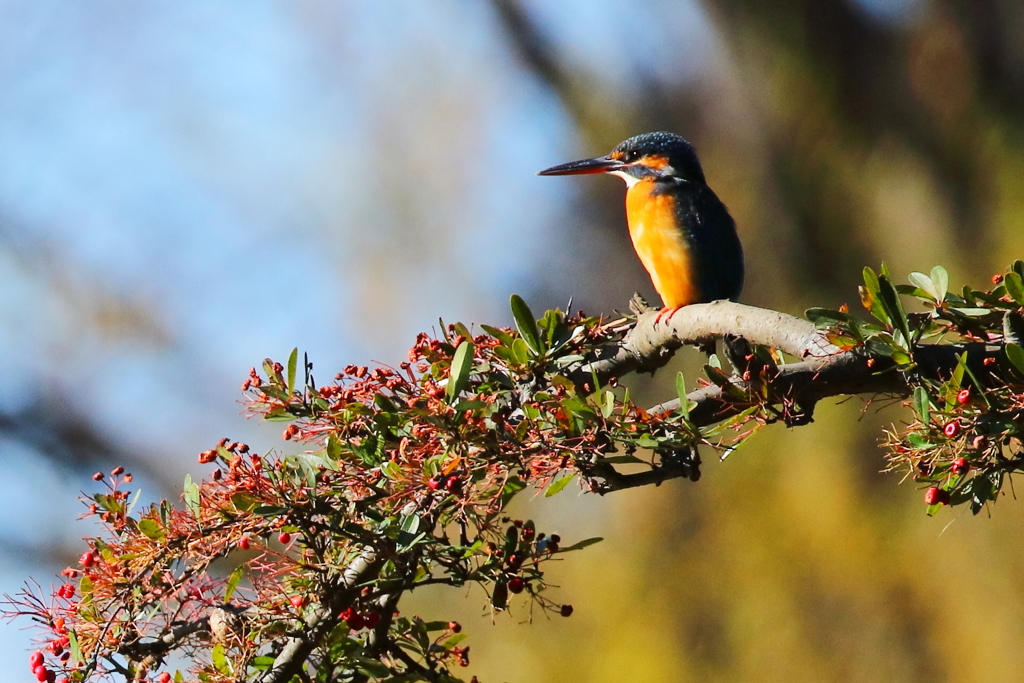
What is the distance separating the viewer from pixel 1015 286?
0.77 m

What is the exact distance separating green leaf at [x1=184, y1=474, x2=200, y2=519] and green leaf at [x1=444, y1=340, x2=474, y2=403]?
0.24 metres

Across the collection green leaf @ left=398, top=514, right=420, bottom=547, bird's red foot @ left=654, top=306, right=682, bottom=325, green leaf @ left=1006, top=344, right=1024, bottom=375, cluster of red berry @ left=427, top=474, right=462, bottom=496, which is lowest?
green leaf @ left=1006, top=344, right=1024, bottom=375

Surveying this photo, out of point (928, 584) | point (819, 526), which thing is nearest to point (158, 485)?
point (819, 526)

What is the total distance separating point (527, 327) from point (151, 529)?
0.40 m

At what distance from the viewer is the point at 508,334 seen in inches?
37.6

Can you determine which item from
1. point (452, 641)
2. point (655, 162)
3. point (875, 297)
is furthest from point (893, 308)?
point (655, 162)

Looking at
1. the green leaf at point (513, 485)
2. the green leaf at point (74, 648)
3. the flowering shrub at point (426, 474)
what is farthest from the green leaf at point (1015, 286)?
the green leaf at point (74, 648)

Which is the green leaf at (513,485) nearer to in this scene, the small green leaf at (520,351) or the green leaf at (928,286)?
the small green leaf at (520,351)

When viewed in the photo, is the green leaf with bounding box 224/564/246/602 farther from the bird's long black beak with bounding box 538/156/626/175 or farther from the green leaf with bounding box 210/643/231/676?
the bird's long black beak with bounding box 538/156/626/175

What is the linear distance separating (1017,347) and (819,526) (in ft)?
9.62

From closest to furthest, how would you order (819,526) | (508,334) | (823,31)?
(508,334), (819,526), (823,31)

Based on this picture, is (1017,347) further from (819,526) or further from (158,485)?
(158,485)

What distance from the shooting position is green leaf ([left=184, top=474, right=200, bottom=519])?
0.82 metres

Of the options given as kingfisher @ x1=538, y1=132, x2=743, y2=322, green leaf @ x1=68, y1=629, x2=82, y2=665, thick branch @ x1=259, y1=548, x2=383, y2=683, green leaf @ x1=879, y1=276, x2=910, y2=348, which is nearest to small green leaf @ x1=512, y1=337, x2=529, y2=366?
thick branch @ x1=259, y1=548, x2=383, y2=683
